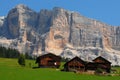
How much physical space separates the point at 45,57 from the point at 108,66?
53.0ft

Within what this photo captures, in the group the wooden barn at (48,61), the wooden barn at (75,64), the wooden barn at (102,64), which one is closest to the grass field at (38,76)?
the wooden barn at (75,64)

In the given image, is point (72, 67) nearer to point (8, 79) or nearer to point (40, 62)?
point (40, 62)

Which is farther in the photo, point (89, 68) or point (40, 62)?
point (40, 62)

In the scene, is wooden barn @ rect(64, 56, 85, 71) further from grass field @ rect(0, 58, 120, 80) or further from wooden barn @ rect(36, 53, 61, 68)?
grass field @ rect(0, 58, 120, 80)

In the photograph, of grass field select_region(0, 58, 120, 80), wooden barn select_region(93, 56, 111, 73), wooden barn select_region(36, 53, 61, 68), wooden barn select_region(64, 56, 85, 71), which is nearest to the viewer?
grass field select_region(0, 58, 120, 80)

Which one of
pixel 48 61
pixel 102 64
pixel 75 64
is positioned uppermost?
pixel 48 61

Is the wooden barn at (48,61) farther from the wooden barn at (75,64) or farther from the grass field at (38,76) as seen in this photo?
the grass field at (38,76)

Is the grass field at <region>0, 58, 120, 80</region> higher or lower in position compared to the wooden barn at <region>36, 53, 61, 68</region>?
lower

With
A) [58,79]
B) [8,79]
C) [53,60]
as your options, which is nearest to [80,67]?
[53,60]

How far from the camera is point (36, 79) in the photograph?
44500mm

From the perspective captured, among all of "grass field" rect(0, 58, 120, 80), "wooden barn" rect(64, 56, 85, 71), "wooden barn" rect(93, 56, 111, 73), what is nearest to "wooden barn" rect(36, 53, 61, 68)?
"wooden barn" rect(64, 56, 85, 71)

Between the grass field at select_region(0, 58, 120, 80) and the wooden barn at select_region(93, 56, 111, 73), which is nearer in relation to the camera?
the grass field at select_region(0, 58, 120, 80)

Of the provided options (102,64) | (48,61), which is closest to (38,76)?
(102,64)

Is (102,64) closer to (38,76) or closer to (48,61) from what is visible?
(48,61)
